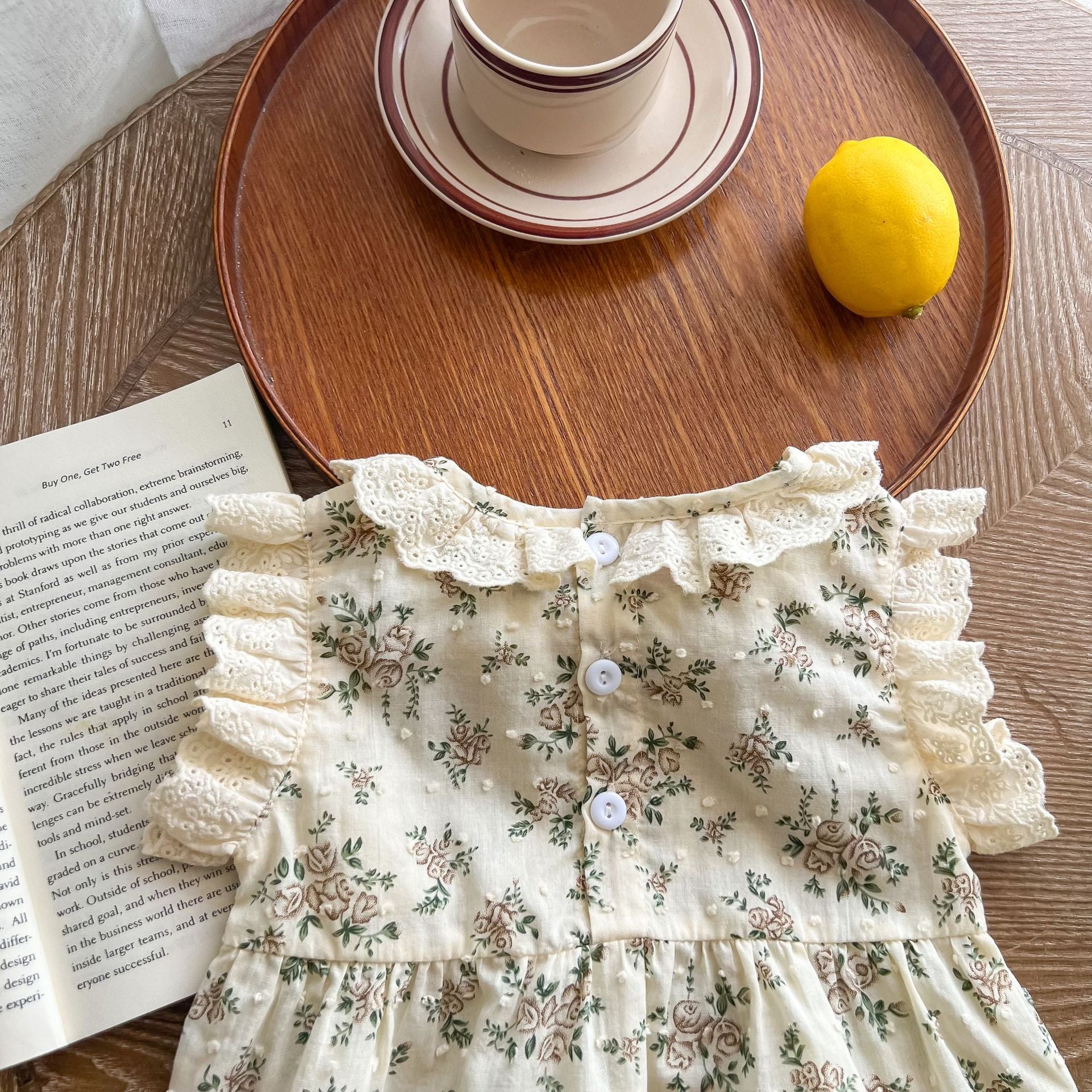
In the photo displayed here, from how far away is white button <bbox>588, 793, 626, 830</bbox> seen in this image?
623 millimetres

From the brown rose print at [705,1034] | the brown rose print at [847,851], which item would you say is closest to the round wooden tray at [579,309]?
the brown rose print at [847,851]

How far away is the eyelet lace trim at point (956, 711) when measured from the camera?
0.62 meters

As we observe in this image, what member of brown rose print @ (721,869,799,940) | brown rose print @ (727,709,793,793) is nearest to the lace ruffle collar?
brown rose print @ (727,709,793,793)

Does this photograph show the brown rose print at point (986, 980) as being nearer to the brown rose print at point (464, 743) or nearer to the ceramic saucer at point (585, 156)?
the brown rose print at point (464, 743)

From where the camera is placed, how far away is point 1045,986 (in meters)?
0.66

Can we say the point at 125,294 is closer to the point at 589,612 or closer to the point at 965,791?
the point at 589,612

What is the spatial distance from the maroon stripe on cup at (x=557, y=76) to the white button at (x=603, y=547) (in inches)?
11.9

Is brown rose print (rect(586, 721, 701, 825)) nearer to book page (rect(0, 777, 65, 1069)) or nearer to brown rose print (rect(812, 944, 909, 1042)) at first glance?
brown rose print (rect(812, 944, 909, 1042))

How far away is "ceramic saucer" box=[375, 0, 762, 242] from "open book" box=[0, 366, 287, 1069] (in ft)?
0.77

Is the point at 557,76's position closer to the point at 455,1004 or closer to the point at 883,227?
the point at 883,227

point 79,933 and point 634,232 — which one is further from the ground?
point 634,232

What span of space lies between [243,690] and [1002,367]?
65 centimetres

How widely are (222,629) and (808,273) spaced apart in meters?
0.52

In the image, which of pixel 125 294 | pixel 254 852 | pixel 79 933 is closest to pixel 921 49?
pixel 125 294
